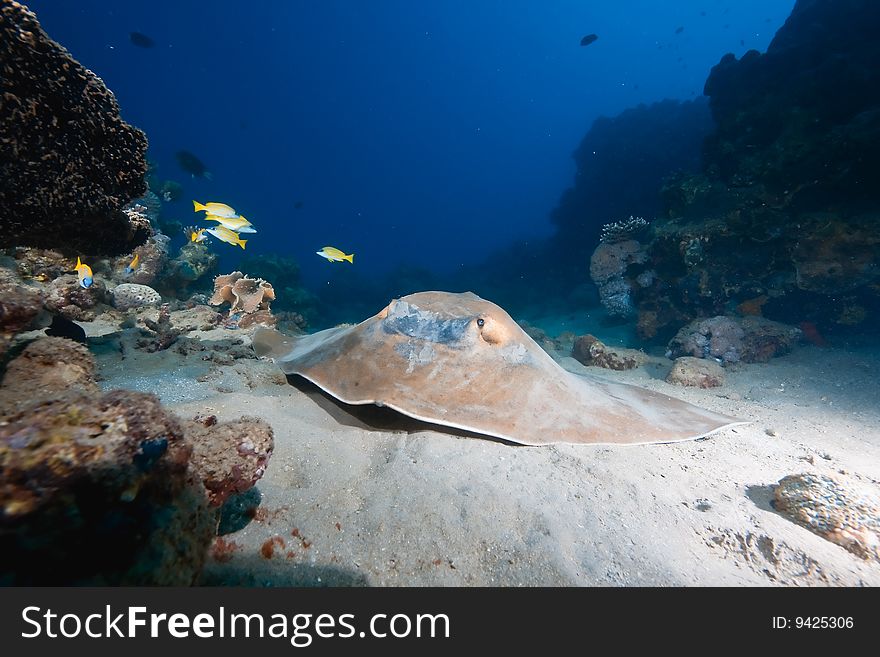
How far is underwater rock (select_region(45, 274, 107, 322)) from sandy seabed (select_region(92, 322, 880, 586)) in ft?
9.83

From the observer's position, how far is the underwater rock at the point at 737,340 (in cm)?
826

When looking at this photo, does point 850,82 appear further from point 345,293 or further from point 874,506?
point 345,293

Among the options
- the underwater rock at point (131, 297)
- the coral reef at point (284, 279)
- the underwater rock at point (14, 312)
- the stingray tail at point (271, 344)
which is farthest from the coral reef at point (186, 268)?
the underwater rock at point (14, 312)

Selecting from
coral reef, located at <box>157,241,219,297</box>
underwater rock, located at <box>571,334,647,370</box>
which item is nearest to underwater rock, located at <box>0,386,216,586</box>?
underwater rock, located at <box>571,334,647,370</box>

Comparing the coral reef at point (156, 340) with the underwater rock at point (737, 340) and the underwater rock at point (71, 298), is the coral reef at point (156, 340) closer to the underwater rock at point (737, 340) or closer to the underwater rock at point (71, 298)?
the underwater rock at point (71, 298)

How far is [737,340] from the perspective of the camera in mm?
8398

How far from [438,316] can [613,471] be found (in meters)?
2.05

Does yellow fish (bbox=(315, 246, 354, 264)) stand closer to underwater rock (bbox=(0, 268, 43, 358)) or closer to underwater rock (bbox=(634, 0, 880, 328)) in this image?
underwater rock (bbox=(0, 268, 43, 358))

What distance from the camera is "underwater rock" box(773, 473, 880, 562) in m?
2.31

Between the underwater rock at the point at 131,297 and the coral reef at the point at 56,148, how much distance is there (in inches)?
153

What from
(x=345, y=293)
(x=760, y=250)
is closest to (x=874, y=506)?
(x=760, y=250)

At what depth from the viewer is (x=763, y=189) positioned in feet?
30.8

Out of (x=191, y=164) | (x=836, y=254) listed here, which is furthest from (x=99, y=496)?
(x=191, y=164)

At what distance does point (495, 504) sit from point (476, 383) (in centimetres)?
101
